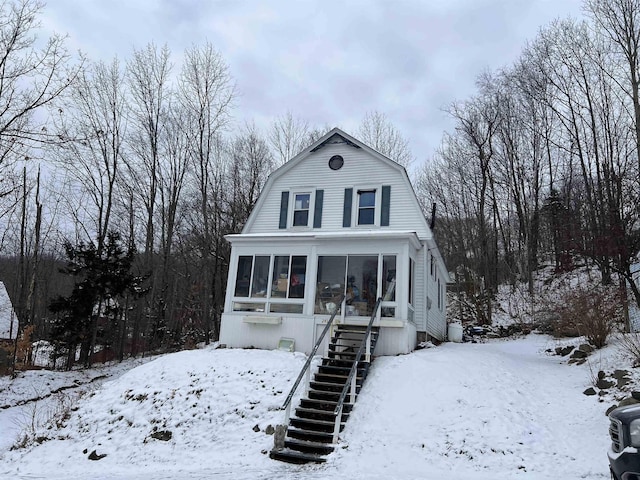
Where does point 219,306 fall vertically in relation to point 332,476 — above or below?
above

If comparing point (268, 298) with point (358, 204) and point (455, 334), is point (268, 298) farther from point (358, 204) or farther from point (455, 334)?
point (455, 334)

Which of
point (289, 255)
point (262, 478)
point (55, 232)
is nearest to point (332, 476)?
point (262, 478)

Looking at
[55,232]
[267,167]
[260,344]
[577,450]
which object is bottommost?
[577,450]

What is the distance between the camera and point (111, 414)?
397 inches

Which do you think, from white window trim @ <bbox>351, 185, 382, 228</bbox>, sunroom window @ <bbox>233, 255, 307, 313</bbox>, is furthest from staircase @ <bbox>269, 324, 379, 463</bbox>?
white window trim @ <bbox>351, 185, 382, 228</bbox>

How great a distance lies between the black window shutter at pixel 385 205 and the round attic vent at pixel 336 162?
5.80 ft

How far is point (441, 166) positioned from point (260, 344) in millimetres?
23849

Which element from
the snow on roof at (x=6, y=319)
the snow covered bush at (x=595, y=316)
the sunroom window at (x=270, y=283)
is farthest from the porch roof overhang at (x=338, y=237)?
the snow on roof at (x=6, y=319)

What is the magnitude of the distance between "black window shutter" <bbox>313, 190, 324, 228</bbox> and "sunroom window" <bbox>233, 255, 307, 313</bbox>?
1849 mm

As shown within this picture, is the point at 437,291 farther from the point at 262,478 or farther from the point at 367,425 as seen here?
the point at 262,478

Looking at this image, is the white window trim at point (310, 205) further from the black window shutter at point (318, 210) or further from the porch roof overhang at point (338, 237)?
the porch roof overhang at point (338, 237)

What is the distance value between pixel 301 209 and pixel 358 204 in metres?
2.06

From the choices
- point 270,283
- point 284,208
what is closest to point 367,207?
point 284,208

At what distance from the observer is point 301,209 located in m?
15.9
